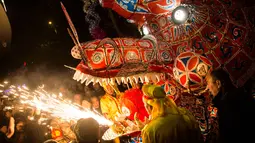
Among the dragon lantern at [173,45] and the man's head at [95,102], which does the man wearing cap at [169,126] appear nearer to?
the dragon lantern at [173,45]

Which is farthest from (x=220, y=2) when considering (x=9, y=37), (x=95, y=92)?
(x=95, y=92)

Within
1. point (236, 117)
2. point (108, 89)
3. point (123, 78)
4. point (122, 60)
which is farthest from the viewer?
point (108, 89)

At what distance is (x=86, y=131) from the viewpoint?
2949 mm

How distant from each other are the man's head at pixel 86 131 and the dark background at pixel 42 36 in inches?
329

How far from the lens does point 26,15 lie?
11.4 metres

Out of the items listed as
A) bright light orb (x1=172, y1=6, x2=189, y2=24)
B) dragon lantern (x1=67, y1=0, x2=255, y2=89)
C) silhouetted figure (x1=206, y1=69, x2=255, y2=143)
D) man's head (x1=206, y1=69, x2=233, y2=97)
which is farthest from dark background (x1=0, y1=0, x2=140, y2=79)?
silhouetted figure (x1=206, y1=69, x2=255, y2=143)

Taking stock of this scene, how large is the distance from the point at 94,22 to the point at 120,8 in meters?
1.11

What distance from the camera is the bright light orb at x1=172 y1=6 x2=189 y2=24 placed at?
4512 millimetres

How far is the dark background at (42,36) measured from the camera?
433 inches

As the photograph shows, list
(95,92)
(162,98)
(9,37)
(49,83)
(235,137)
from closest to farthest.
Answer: (9,37), (235,137), (162,98), (95,92), (49,83)

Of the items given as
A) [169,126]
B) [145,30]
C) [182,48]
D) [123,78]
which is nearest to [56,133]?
[123,78]

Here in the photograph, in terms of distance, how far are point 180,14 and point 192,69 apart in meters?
1.01

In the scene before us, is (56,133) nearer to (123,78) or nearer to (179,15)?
(123,78)

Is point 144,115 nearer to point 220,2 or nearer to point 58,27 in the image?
point 220,2
